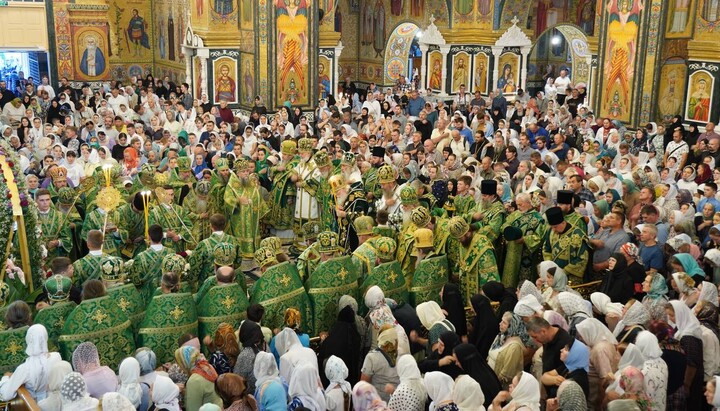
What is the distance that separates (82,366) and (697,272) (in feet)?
17.1

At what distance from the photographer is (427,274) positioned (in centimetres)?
769

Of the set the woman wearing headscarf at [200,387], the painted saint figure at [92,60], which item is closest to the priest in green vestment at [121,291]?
the woman wearing headscarf at [200,387]

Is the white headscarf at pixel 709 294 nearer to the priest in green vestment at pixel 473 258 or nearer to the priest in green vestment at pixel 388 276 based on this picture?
the priest in green vestment at pixel 473 258

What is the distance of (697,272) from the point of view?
24.1 ft

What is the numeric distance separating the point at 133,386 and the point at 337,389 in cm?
133

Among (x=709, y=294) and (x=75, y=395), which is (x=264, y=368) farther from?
(x=709, y=294)

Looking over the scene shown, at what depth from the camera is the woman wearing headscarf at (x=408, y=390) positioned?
5.47 metres

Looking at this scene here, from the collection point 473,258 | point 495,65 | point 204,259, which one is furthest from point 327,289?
point 495,65

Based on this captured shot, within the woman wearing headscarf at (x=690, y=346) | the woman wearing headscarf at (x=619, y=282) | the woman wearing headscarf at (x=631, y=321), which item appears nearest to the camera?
the woman wearing headscarf at (x=690, y=346)

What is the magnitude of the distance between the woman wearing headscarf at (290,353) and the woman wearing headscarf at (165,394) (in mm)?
823

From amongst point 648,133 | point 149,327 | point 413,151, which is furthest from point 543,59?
point 149,327

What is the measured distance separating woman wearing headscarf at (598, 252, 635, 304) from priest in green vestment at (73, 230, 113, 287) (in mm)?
4549

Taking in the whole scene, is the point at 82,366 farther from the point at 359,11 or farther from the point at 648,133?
the point at 359,11

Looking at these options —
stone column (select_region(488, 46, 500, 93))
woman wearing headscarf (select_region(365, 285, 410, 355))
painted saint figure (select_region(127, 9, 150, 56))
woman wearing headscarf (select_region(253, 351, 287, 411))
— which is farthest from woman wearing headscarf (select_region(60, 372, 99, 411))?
painted saint figure (select_region(127, 9, 150, 56))
